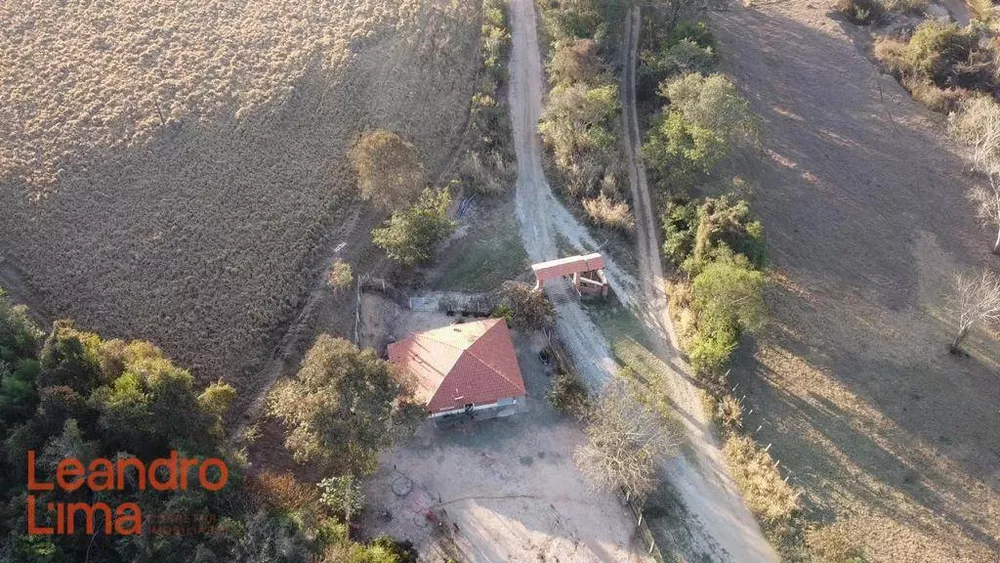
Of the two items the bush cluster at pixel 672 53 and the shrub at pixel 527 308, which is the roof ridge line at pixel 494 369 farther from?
the bush cluster at pixel 672 53

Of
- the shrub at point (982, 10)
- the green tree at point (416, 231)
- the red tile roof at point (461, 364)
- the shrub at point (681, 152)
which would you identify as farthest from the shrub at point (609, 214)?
the shrub at point (982, 10)

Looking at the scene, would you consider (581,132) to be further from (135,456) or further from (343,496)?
(135,456)

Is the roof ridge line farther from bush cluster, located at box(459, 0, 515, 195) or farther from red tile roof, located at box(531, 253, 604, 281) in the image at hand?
bush cluster, located at box(459, 0, 515, 195)

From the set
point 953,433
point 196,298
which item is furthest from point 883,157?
point 196,298

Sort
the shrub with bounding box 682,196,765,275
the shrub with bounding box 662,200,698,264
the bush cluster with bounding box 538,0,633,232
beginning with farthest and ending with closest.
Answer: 1. the bush cluster with bounding box 538,0,633,232
2. the shrub with bounding box 662,200,698,264
3. the shrub with bounding box 682,196,765,275

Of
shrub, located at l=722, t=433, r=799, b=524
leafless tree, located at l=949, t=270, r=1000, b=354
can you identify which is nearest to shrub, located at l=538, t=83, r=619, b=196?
shrub, located at l=722, t=433, r=799, b=524

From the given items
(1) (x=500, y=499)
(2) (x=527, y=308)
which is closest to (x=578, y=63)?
(2) (x=527, y=308)
